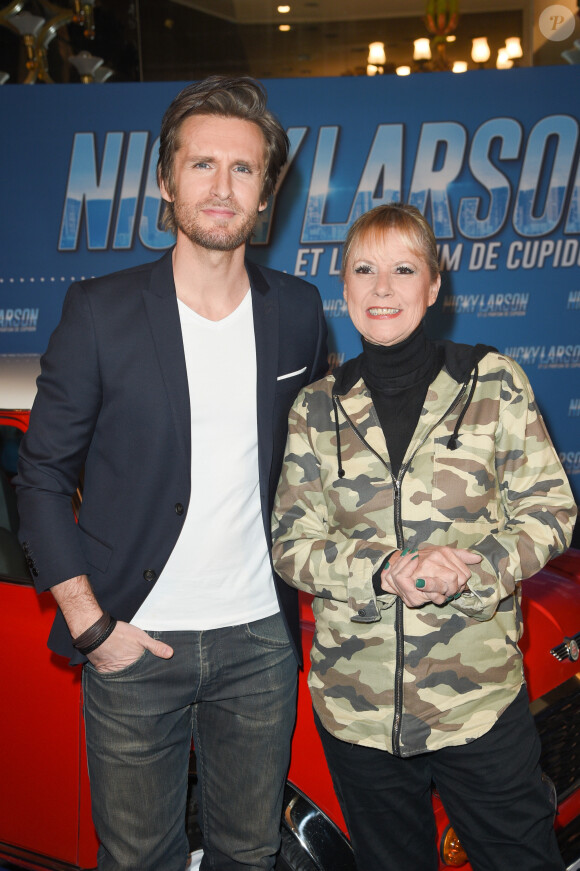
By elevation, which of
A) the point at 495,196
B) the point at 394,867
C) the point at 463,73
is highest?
the point at 463,73

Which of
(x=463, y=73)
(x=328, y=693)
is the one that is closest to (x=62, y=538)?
(x=328, y=693)

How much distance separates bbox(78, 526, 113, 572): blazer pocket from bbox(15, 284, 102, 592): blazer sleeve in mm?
47

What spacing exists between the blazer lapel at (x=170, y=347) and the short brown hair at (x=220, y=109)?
29 centimetres

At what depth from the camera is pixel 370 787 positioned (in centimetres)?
176

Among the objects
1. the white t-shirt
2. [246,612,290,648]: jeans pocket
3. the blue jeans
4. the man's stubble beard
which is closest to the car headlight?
the blue jeans

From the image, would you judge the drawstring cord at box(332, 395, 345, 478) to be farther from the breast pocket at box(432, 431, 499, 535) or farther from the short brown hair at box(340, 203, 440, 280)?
the short brown hair at box(340, 203, 440, 280)

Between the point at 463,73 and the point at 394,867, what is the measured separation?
4.81 metres

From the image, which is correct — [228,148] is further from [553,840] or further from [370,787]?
[553,840]

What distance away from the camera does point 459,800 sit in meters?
1.75

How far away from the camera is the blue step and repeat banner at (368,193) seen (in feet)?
17.2

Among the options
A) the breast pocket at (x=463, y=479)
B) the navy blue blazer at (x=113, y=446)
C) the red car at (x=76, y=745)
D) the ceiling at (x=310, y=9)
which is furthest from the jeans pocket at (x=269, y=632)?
the ceiling at (x=310, y=9)

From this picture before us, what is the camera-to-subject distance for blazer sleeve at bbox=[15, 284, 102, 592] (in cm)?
182

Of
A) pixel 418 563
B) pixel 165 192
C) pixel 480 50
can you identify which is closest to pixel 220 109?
pixel 165 192

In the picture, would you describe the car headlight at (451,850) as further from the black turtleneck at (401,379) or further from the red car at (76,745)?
the black turtleneck at (401,379)
